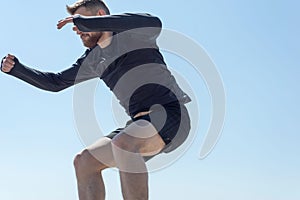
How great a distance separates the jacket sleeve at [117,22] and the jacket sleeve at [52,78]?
96 centimetres

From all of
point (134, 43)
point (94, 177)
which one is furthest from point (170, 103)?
point (94, 177)

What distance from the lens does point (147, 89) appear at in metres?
4.58

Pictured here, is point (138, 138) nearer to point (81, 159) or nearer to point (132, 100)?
point (132, 100)

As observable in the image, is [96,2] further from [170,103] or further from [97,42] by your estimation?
[170,103]

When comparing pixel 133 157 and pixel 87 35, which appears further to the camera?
pixel 87 35

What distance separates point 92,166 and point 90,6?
1.32m

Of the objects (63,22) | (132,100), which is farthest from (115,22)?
(132,100)

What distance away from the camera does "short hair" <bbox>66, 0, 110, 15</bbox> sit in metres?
4.68

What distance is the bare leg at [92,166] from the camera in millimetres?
4641

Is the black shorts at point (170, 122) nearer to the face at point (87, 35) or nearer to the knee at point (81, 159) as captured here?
the knee at point (81, 159)

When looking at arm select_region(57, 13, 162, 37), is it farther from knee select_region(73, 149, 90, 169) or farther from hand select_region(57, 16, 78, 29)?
knee select_region(73, 149, 90, 169)

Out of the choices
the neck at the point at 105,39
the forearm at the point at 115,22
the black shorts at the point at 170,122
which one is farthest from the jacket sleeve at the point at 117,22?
the black shorts at the point at 170,122

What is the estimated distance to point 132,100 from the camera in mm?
4629

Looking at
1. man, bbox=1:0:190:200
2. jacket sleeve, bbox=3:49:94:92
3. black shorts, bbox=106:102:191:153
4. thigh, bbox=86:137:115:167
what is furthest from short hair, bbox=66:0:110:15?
thigh, bbox=86:137:115:167
